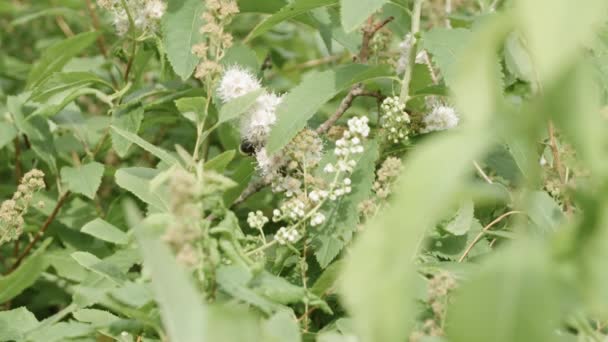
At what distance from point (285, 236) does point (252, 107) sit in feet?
0.91

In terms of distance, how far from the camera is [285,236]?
1187mm

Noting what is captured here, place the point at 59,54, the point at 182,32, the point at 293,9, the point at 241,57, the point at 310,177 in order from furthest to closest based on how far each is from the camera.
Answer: the point at 59,54 → the point at 241,57 → the point at 182,32 → the point at 293,9 → the point at 310,177

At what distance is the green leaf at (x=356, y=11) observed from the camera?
4.11ft

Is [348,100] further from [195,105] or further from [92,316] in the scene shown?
[92,316]

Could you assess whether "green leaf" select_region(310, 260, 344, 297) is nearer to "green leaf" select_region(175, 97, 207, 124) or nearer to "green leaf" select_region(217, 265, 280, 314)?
"green leaf" select_region(217, 265, 280, 314)

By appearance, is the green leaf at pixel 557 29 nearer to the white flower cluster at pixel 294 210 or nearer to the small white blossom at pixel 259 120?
the white flower cluster at pixel 294 210

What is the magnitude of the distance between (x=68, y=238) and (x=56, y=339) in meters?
0.70

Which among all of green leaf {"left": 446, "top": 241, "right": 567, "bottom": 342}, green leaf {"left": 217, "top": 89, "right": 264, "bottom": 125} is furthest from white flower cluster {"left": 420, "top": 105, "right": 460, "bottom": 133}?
green leaf {"left": 446, "top": 241, "right": 567, "bottom": 342}

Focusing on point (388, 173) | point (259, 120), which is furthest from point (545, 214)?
point (259, 120)

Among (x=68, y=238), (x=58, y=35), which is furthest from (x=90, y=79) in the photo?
(x=58, y=35)

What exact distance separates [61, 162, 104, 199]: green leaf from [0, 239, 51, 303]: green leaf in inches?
12.5

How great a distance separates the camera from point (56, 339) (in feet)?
3.55

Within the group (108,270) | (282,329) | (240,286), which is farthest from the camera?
(108,270)

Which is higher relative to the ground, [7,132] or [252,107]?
[252,107]
